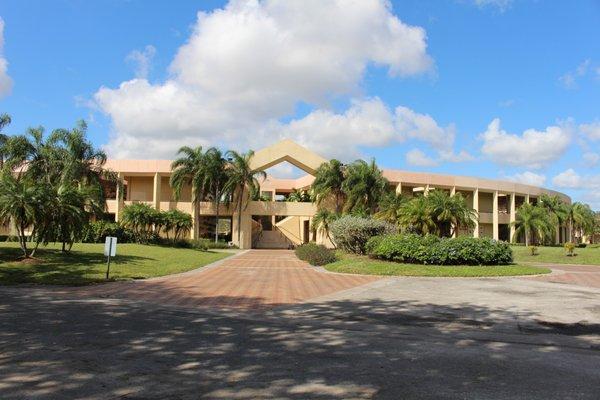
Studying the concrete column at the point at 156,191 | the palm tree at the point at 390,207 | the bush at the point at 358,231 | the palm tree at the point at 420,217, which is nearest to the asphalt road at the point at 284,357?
the bush at the point at 358,231

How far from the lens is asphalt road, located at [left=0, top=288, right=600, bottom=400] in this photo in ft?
16.0

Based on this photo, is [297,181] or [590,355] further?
[297,181]

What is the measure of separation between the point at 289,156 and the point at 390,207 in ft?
46.6

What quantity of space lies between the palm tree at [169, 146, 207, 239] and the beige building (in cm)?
317

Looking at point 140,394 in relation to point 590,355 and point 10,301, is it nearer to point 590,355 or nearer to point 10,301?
point 590,355

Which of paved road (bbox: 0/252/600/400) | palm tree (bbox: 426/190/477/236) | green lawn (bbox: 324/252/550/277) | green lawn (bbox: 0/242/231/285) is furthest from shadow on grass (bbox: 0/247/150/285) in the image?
palm tree (bbox: 426/190/477/236)

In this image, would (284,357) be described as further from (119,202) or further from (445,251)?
(119,202)

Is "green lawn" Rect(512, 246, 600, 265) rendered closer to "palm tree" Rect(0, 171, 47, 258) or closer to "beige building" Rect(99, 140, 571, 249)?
"beige building" Rect(99, 140, 571, 249)

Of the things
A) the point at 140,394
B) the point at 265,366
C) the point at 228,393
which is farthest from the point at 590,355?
the point at 140,394

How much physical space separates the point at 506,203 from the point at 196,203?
37761 mm

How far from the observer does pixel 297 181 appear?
6156cm

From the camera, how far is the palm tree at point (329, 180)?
42.7 meters

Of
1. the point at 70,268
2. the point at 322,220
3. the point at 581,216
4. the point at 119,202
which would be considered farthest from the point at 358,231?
Answer: the point at 581,216

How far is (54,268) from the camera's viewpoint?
1686cm
